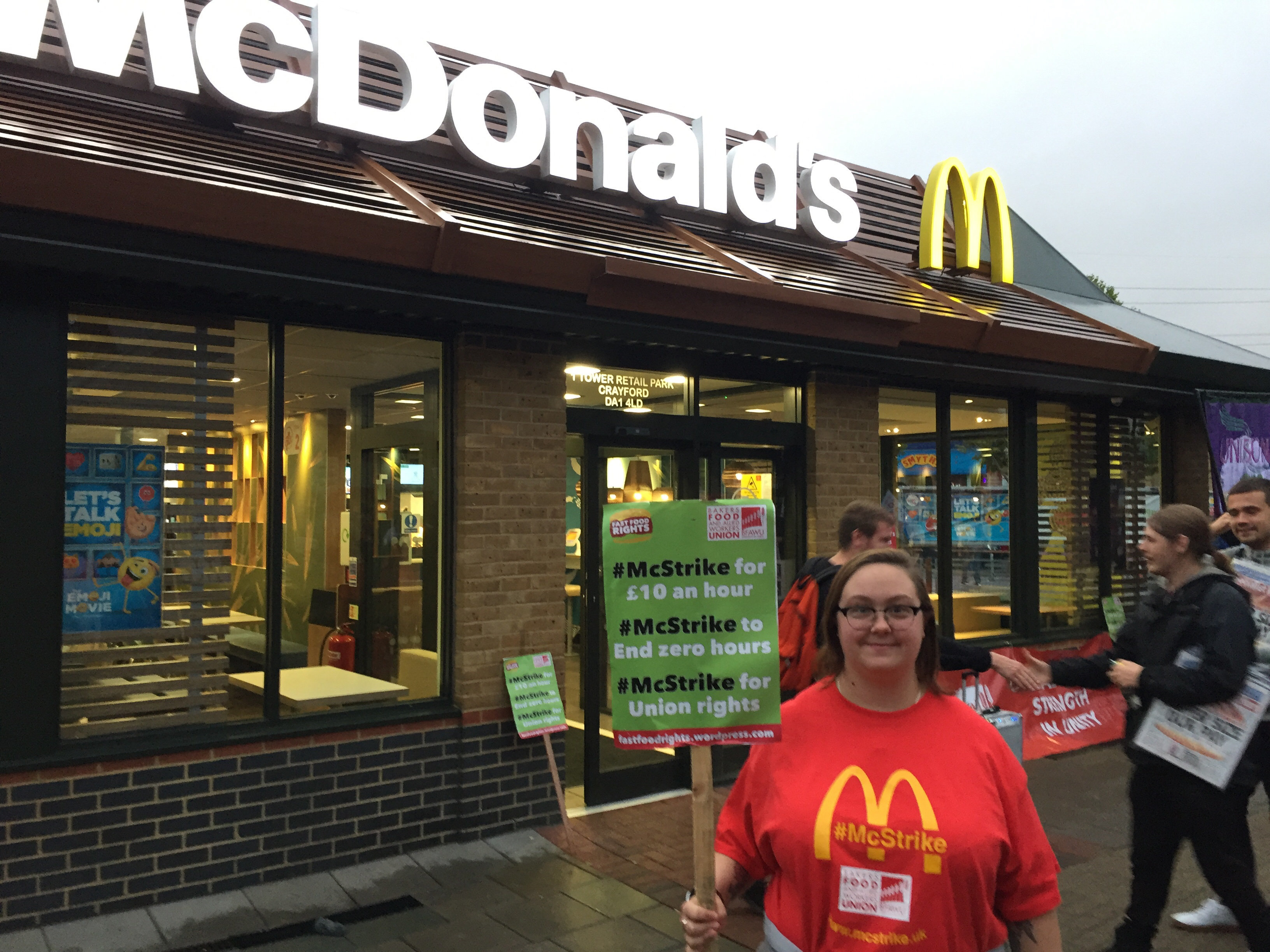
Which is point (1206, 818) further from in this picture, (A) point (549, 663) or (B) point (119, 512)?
(B) point (119, 512)

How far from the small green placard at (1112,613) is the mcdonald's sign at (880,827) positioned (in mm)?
9014

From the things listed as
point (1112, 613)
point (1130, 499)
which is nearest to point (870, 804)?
point (1112, 613)

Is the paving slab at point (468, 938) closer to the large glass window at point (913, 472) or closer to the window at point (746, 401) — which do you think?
the window at point (746, 401)

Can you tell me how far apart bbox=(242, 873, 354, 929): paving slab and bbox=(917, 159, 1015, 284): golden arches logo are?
24.4 feet

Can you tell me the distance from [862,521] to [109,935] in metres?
4.06

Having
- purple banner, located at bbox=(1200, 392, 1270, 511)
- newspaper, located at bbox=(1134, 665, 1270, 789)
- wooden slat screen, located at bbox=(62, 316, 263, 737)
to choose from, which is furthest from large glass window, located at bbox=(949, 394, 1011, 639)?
wooden slat screen, located at bbox=(62, 316, 263, 737)

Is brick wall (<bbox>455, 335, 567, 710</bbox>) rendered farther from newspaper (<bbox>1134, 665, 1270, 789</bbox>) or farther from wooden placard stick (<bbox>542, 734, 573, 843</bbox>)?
newspaper (<bbox>1134, 665, 1270, 789</bbox>)

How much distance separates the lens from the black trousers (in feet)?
13.2

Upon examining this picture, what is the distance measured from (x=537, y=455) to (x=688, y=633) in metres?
3.80

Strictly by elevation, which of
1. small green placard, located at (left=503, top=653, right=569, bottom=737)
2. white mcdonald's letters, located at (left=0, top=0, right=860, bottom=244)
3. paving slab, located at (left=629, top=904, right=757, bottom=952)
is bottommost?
paving slab, located at (left=629, top=904, right=757, bottom=952)

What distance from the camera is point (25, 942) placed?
15.3 feet

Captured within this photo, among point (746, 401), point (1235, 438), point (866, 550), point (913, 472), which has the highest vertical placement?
point (746, 401)

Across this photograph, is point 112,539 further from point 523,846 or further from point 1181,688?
point 1181,688

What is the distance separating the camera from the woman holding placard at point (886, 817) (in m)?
2.22
